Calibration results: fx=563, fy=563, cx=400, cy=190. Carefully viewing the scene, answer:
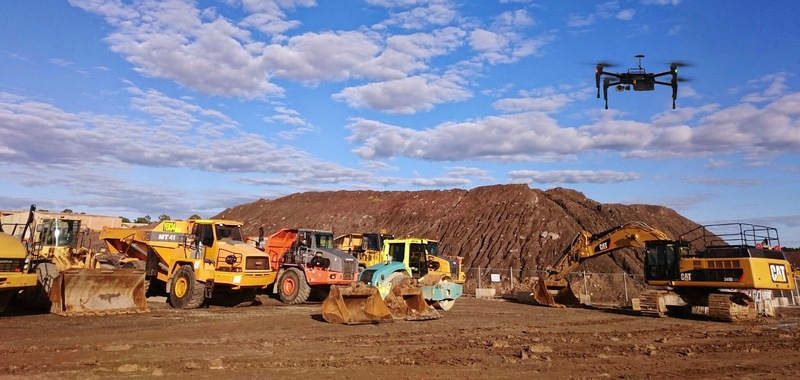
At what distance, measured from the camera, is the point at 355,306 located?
47.6ft

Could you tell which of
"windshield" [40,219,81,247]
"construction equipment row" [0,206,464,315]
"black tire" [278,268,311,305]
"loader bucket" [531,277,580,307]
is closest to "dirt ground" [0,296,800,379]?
"construction equipment row" [0,206,464,315]

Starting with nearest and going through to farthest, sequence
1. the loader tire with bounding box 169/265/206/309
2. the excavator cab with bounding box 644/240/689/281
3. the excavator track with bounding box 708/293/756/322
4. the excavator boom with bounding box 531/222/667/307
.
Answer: the loader tire with bounding box 169/265/206/309
the excavator track with bounding box 708/293/756/322
the excavator cab with bounding box 644/240/689/281
the excavator boom with bounding box 531/222/667/307

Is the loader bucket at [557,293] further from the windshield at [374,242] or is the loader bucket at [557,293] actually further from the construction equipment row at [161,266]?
the windshield at [374,242]

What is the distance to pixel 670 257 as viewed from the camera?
2008 centimetres

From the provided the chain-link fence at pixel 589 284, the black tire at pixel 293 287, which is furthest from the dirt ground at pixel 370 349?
the chain-link fence at pixel 589 284

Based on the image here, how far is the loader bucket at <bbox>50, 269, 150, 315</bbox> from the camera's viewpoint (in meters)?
14.4

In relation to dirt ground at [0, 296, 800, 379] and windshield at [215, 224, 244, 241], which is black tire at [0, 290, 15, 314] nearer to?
dirt ground at [0, 296, 800, 379]

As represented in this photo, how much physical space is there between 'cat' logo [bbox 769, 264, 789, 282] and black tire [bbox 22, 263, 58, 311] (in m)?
21.5

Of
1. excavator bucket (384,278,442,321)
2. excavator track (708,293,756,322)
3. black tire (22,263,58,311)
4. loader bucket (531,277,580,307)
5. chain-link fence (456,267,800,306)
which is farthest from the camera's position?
chain-link fence (456,267,800,306)

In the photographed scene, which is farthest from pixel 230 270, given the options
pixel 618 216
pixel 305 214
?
pixel 305 214

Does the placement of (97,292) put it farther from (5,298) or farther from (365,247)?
(365,247)

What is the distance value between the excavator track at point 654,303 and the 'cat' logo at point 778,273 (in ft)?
10.8

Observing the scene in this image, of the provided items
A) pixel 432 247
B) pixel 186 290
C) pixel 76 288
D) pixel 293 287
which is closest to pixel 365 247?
pixel 432 247

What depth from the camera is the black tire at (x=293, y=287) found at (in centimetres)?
1922
